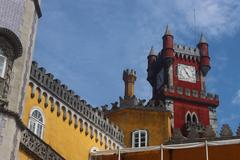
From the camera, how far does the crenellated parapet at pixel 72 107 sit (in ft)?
81.0

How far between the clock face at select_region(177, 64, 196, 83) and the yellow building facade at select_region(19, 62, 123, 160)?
2415cm

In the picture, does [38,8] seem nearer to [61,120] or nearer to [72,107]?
[61,120]

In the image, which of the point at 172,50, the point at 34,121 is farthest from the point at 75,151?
the point at 172,50

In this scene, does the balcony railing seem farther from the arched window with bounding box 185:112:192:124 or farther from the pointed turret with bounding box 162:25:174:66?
the pointed turret with bounding box 162:25:174:66

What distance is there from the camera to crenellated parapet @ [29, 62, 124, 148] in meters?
24.7

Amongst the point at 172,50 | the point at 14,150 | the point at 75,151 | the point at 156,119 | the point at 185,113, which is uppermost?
the point at 172,50

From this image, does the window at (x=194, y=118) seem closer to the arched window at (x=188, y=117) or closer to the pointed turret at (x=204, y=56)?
the arched window at (x=188, y=117)

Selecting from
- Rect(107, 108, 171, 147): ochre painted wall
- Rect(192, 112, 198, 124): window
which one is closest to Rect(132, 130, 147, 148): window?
Rect(107, 108, 171, 147): ochre painted wall

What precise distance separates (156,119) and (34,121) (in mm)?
14411

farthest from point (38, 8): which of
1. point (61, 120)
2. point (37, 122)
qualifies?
point (61, 120)

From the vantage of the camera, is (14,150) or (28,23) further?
(28,23)

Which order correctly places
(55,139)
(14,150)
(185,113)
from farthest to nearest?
(185,113) < (55,139) < (14,150)

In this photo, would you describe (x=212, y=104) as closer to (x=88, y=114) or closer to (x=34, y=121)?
(x=88, y=114)

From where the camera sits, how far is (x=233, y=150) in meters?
19.6
